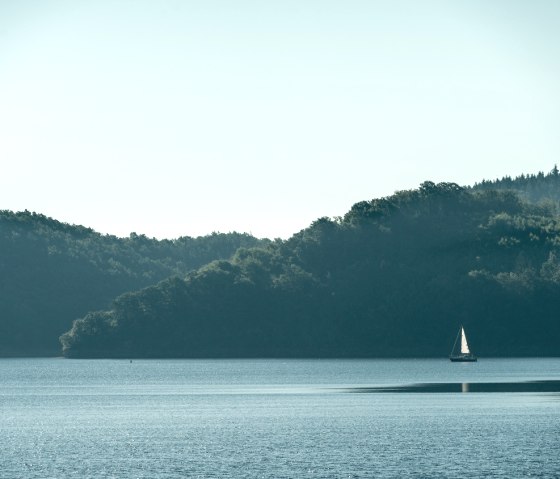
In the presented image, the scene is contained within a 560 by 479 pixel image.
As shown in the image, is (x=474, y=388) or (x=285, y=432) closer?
(x=285, y=432)

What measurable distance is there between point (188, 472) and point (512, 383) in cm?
10314

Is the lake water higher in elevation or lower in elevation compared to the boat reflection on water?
lower

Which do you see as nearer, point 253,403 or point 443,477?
point 443,477

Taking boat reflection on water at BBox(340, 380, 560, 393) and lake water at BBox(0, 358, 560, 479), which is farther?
boat reflection on water at BBox(340, 380, 560, 393)

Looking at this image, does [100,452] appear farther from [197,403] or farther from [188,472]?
[197,403]

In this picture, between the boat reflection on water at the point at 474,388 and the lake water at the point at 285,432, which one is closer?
the lake water at the point at 285,432

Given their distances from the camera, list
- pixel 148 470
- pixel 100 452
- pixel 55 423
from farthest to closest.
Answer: pixel 55 423 < pixel 100 452 < pixel 148 470

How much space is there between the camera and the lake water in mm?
87438

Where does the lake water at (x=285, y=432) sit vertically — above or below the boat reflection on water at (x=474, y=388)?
below

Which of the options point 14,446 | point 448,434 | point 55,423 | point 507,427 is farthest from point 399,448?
point 55,423

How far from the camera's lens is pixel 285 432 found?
11125 cm

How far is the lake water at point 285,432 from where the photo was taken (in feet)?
287

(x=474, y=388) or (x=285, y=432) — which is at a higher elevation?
(x=474, y=388)

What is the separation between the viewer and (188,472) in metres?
85.9
